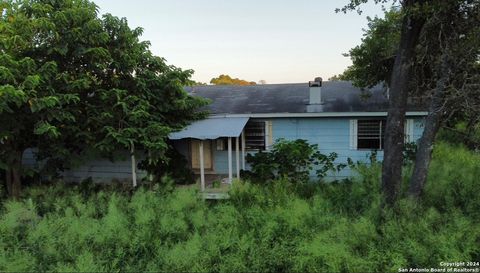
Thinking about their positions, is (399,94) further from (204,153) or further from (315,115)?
(204,153)

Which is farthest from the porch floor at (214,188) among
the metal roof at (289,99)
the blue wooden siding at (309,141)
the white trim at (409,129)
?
the white trim at (409,129)

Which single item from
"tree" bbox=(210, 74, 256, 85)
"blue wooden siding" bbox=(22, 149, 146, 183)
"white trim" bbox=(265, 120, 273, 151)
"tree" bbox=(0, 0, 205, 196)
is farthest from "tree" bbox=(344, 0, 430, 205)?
"tree" bbox=(210, 74, 256, 85)

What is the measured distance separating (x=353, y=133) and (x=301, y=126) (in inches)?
69.0

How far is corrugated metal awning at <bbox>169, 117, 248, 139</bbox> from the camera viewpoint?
9648 mm

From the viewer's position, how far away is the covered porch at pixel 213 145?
9.58m

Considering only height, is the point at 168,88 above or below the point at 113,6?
below

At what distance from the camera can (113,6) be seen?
10695mm

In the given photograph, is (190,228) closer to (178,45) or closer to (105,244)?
(105,244)

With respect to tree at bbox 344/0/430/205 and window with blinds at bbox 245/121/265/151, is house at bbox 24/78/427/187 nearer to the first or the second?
window with blinds at bbox 245/121/265/151

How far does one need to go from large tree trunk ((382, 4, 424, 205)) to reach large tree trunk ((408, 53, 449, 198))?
36cm

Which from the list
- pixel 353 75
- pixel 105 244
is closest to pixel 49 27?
pixel 105 244

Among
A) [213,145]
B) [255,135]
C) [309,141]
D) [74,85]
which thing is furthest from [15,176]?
[309,141]

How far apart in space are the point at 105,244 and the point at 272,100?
330 inches

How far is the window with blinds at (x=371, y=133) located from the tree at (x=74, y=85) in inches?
238
